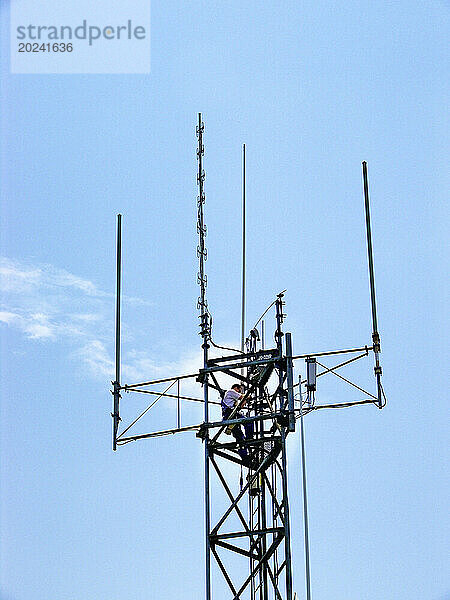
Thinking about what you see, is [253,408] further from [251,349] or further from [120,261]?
[120,261]

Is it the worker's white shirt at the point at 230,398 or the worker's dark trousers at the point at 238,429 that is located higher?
the worker's white shirt at the point at 230,398

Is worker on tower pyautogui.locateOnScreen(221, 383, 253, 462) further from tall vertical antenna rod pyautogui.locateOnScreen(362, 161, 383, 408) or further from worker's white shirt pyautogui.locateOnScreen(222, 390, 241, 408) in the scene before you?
tall vertical antenna rod pyautogui.locateOnScreen(362, 161, 383, 408)

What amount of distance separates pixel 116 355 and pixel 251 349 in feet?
8.94

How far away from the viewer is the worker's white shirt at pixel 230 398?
20019 mm

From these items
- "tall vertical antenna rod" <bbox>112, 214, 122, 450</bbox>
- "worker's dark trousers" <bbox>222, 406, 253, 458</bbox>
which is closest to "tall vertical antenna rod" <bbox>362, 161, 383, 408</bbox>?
"worker's dark trousers" <bbox>222, 406, 253, 458</bbox>

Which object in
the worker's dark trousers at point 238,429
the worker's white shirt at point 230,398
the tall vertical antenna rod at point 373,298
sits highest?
the tall vertical antenna rod at point 373,298

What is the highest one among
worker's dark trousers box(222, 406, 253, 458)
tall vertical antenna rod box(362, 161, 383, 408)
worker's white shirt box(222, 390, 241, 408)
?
tall vertical antenna rod box(362, 161, 383, 408)

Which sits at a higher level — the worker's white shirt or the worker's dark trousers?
the worker's white shirt

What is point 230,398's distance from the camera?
20.1m

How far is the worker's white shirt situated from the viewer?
65.7 feet

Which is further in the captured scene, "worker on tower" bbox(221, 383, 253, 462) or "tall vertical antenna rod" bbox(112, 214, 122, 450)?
"tall vertical antenna rod" bbox(112, 214, 122, 450)

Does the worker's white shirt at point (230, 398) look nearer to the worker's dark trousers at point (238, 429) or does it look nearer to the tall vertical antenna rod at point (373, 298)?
the worker's dark trousers at point (238, 429)

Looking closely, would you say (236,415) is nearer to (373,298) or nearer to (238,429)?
(238,429)

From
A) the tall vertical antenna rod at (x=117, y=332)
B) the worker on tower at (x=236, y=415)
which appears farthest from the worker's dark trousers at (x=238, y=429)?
the tall vertical antenna rod at (x=117, y=332)
